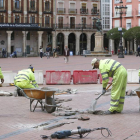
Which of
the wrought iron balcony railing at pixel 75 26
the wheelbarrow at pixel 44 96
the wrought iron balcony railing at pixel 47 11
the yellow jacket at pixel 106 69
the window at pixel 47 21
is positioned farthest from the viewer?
the wrought iron balcony railing at pixel 75 26

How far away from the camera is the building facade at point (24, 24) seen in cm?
6475

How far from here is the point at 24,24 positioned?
214ft

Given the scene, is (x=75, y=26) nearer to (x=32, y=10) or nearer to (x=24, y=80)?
(x=32, y=10)

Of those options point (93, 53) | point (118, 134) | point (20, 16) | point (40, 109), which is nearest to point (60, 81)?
point (40, 109)

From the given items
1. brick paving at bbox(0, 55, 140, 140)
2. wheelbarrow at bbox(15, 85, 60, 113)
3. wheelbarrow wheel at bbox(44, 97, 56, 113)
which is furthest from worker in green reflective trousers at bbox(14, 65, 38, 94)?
wheelbarrow wheel at bbox(44, 97, 56, 113)

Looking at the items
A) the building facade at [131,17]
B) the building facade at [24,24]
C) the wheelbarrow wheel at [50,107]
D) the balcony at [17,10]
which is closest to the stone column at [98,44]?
the building facade at [131,17]

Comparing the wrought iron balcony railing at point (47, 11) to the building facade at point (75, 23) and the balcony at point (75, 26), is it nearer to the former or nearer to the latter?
the building facade at point (75, 23)

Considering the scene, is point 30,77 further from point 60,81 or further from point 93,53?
point 93,53

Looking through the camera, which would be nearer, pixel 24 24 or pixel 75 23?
pixel 24 24

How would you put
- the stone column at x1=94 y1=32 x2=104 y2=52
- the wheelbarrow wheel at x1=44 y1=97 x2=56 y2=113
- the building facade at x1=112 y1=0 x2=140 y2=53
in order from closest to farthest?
the wheelbarrow wheel at x1=44 y1=97 x2=56 y2=113, the stone column at x1=94 y1=32 x2=104 y2=52, the building facade at x1=112 y1=0 x2=140 y2=53

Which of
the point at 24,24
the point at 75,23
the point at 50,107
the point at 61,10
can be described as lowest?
the point at 50,107

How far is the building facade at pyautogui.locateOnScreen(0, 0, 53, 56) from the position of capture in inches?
2549

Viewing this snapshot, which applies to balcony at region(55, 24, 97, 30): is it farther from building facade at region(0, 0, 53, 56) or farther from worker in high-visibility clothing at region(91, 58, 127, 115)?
worker in high-visibility clothing at region(91, 58, 127, 115)

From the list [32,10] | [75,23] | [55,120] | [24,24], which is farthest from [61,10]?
[55,120]
